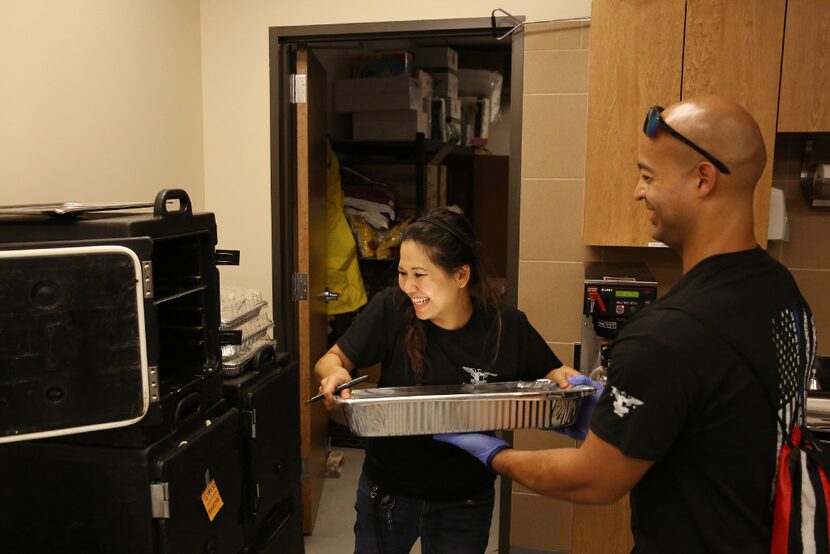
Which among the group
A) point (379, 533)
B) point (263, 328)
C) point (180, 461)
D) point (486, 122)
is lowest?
point (379, 533)

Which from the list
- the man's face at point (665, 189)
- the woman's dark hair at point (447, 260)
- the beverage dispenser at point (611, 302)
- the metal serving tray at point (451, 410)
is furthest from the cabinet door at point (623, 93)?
the man's face at point (665, 189)

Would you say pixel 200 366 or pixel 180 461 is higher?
pixel 200 366

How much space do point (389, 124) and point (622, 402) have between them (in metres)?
2.91

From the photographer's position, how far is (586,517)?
2453mm

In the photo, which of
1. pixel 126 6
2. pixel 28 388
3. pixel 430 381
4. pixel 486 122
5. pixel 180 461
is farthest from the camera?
pixel 486 122

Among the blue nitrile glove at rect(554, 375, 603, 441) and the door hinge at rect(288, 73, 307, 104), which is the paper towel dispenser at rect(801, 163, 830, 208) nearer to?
the blue nitrile glove at rect(554, 375, 603, 441)

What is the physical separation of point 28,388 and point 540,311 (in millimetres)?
1993

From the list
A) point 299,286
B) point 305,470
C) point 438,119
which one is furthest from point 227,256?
point 438,119

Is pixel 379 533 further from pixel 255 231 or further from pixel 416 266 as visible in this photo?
pixel 255 231

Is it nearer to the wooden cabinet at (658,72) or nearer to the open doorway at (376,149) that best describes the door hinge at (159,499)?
the open doorway at (376,149)

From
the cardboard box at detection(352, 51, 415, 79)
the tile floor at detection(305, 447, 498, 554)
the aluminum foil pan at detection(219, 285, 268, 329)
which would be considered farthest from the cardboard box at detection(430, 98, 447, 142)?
the aluminum foil pan at detection(219, 285, 268, 329)

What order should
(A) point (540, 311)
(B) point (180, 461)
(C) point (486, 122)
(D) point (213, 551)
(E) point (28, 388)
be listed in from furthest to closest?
(C) point (486, 122) < (A) point (540, 311) < (D) point (213, 551) < (B) point (180, 461) < (E) point (28, 388)

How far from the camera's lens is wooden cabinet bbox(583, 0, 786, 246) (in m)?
2.28

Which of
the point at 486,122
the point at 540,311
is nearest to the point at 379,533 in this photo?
the point at 540,311
